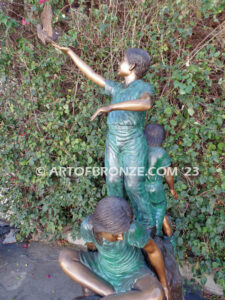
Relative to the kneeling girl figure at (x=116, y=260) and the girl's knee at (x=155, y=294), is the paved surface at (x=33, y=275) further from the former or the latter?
the girl's knee at (x=155, y=294)

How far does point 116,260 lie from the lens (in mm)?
1354

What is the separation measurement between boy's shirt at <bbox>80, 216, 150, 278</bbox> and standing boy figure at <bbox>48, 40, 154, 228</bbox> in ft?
1.08

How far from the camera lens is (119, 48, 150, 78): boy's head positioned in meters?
1.54

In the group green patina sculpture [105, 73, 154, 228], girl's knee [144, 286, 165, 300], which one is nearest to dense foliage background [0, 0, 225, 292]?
green patina sculpture [105, 73, 154, 228]

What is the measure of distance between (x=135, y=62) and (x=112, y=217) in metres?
0.95

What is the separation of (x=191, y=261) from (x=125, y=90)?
7.19ft

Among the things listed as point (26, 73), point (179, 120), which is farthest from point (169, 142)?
point (26, 73)

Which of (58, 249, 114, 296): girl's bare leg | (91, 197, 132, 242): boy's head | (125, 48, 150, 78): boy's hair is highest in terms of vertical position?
(125, 48, 150, 78): boy's hair

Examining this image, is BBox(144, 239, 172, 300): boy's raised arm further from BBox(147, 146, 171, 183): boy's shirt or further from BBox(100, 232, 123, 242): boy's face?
BBox(147, 146, 171, 183): boy's shirt

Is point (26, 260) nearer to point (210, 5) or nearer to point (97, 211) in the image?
point (97, 211)

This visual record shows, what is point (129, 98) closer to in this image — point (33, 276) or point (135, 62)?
point (135, 62)

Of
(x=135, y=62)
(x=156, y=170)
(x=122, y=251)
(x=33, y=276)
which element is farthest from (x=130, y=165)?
(x=33, y=276)

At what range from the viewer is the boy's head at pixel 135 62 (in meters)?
1.54

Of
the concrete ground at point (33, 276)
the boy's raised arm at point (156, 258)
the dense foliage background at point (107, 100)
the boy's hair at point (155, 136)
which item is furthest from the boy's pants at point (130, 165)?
the concrete ground at point (33, 276)
